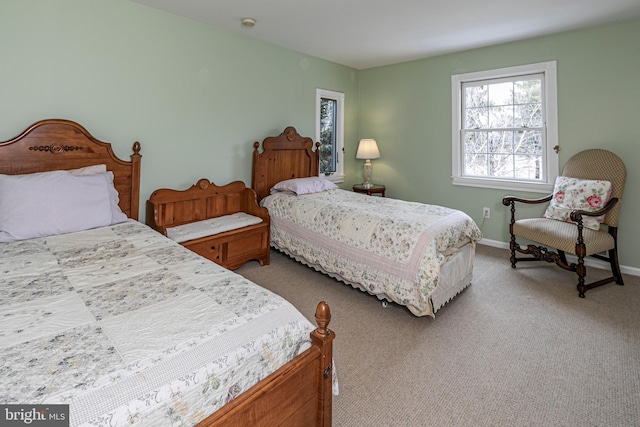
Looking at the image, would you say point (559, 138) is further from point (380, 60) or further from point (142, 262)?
point (142, 262)

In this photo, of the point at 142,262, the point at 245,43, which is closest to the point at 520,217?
the point at 245,43

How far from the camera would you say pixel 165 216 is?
316 cm

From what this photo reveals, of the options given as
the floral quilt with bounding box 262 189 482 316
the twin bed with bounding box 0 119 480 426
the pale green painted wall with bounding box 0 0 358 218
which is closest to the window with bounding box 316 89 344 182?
the pale green painted wall with bounding box 0 0 358 218

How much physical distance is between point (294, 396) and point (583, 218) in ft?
10.5

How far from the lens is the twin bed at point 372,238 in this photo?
2475 millimetres

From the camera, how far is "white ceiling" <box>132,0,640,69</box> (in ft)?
9.31

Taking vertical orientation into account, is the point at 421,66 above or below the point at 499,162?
above

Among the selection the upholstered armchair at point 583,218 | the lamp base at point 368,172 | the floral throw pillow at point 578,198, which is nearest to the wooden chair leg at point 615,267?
the upholstered armchair at point 583,218

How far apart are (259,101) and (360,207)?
1.76m

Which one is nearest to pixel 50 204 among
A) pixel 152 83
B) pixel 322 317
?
pixel 152 83

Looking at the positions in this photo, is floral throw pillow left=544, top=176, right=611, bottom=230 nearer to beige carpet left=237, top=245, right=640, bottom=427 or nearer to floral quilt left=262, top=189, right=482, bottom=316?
beige carpet left=237, top=245, right=640, bottom=427

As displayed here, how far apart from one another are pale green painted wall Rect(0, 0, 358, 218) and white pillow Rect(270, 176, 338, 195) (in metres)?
0.37

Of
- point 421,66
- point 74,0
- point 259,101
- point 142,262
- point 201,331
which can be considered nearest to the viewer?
point 201,331

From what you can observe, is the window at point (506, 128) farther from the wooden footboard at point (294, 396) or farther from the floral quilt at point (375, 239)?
the wooden footboard at point (294, 396)
